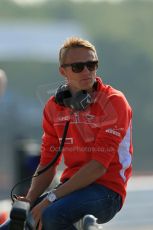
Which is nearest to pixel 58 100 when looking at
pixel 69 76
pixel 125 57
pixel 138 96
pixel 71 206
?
pixel 69 76

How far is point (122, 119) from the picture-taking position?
18.2ft

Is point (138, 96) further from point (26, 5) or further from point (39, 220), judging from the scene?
point (39, 220)

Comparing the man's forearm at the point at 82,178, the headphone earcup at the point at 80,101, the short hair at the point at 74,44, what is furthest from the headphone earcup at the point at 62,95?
the man's forearm at the point at 82,178

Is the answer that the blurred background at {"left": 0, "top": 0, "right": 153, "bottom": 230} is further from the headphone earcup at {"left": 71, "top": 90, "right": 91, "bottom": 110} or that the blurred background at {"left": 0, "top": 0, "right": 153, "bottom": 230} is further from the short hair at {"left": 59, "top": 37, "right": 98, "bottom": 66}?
the headphone earcup at {"left": 71, "top": 90, "right": 91, "bottom": 110}

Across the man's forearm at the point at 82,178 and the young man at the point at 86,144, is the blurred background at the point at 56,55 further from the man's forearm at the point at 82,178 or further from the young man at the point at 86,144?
the man's forearm at the point at 82,178

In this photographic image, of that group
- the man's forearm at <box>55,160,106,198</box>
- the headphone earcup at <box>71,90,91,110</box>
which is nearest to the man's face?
the headphone earcup at <box>71,90,91,110</box>

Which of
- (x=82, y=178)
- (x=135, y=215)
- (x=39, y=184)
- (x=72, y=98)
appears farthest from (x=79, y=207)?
(x=135, y=215)

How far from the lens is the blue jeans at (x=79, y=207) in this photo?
5355mm

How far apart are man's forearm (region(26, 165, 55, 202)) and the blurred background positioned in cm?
976

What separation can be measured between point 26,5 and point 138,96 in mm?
7618

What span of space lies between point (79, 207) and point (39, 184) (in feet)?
1.72

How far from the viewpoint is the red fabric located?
5500mm

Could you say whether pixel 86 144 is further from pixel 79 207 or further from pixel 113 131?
pixel 79 207

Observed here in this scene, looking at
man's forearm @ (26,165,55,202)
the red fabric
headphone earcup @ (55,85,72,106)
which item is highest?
headphone earcup @ (55,85,72,106)
